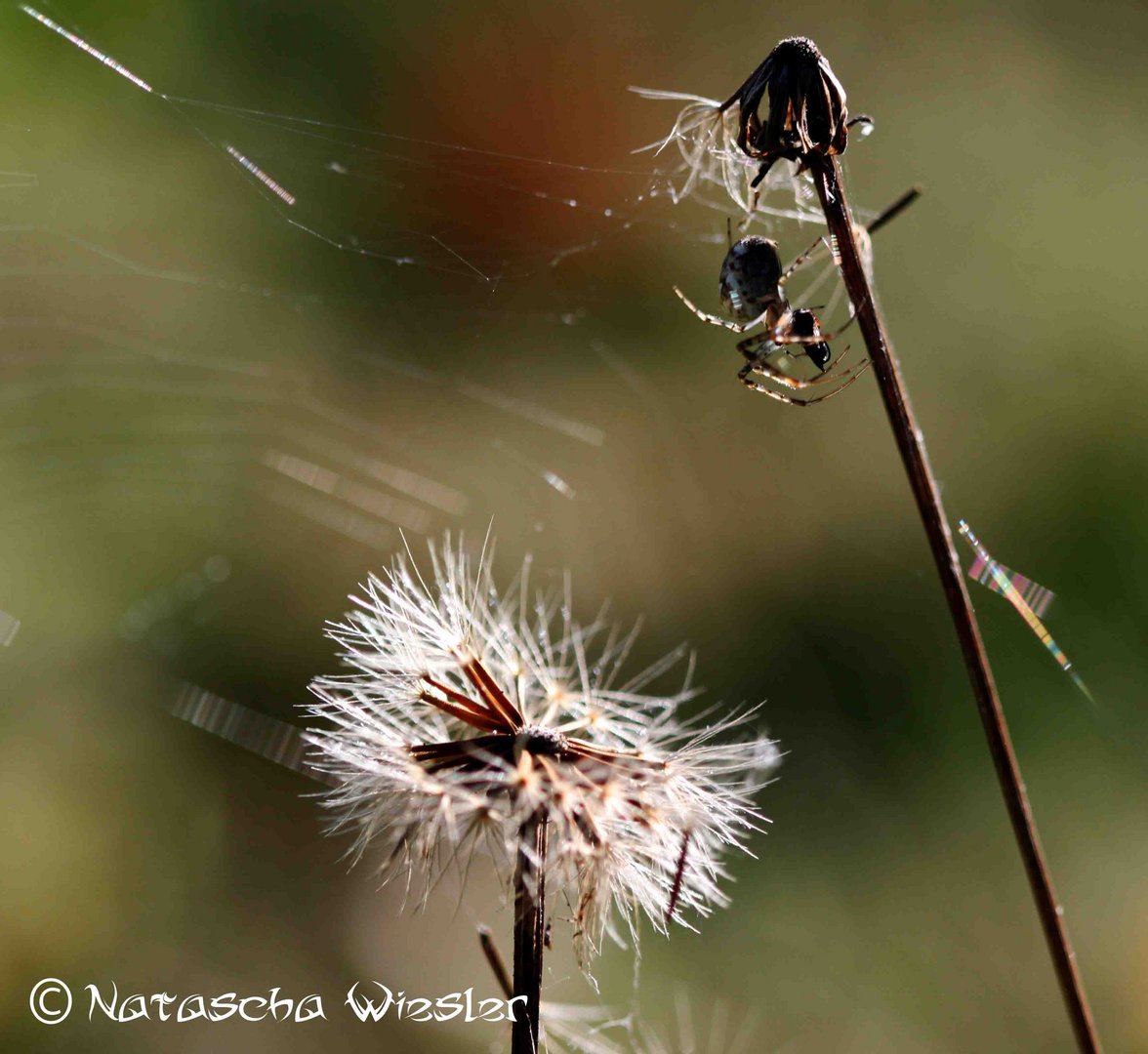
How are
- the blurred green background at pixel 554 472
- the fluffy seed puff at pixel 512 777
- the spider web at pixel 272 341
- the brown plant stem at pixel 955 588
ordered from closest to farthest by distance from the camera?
the brown plant stem at pixel 955 588 → the fluffy seed puff at pixel 512 777 → the blurred green background at pixel 554 472 → the spider web at pixel 272 341

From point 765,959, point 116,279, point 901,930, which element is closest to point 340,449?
point 116,279

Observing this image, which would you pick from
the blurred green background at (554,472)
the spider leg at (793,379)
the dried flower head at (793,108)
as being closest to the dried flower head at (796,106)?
the dried flower head at (793,108)

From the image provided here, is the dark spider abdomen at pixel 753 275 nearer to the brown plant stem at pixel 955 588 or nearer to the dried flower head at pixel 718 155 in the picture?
the dried flower head at pixel 718 155

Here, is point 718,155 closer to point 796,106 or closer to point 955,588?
point 796,106

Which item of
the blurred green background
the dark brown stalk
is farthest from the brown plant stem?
the blurred green background

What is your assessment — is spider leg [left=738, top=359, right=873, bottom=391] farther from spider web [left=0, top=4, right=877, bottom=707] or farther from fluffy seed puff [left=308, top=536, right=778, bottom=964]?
spider web [left=0, top=4, right=877, bottom=707]
